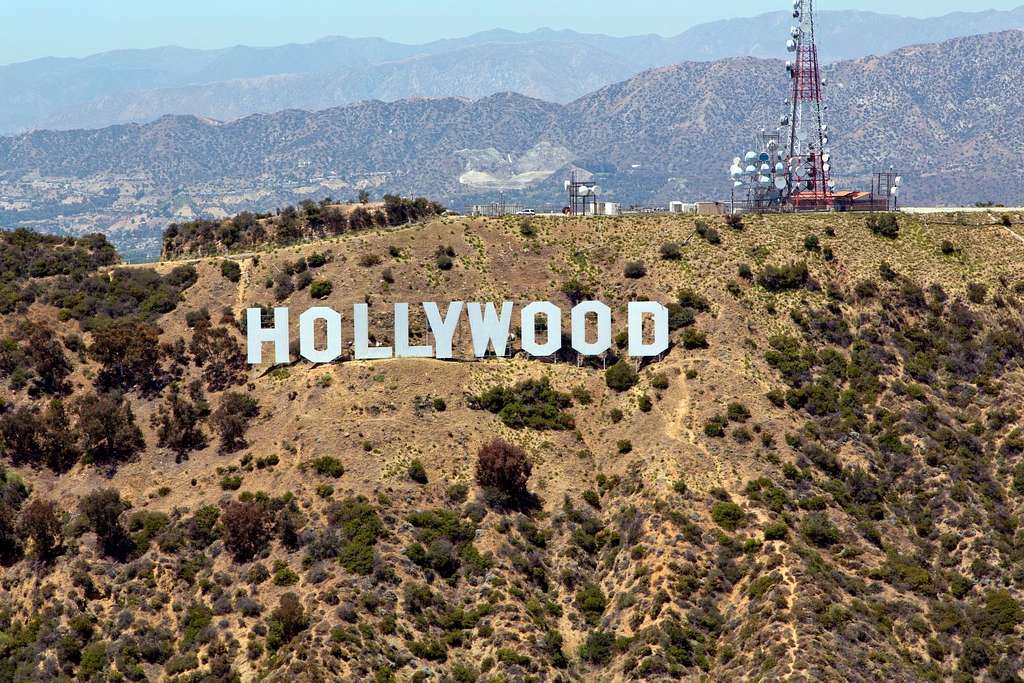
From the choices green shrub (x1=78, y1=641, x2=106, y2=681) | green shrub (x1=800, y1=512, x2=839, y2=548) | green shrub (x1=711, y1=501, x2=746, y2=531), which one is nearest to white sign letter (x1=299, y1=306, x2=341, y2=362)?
green shrub (x1=78, y1=641, x2=106, y2=681)

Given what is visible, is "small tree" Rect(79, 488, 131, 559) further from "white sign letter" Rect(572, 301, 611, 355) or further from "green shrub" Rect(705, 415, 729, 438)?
"green shrub" Rect(705, 415, 729, 438)

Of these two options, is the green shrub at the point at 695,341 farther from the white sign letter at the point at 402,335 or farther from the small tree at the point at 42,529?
the small tree at the point at 42,529

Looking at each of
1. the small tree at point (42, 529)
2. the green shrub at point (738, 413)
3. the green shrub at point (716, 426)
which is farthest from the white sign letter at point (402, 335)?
the small tree at point (42, 529)

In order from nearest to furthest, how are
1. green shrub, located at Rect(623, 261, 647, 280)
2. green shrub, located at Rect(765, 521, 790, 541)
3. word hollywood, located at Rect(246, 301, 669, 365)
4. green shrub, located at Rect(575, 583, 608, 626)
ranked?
green shrub, located at Rect(575, 583, 608, 626) < green shrub, located at Rect(765, 521, 790, 541) < word hollywood, located at Rect(246, 301, 669, 365) < green shrub, located at Rect(623, 261, 647, 280)

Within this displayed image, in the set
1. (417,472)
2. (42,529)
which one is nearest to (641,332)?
(417,472)

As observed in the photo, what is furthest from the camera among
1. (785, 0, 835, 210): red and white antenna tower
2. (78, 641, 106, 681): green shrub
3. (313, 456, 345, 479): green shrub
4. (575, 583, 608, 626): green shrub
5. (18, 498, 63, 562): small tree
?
(785, 0, 835, 210): red and white antenna tower

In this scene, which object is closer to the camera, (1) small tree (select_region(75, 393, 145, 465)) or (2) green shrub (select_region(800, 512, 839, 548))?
(2) green shrub (select_region(800, 512, 839, 548))

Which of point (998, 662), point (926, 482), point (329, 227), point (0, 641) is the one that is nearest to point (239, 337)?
point (329, 227)

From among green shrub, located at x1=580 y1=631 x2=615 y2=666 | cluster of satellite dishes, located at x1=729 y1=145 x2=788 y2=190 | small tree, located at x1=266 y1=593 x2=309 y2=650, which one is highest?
cluster of satellite dishes, located at x1=729 y1=145 x2=788 y2=190
